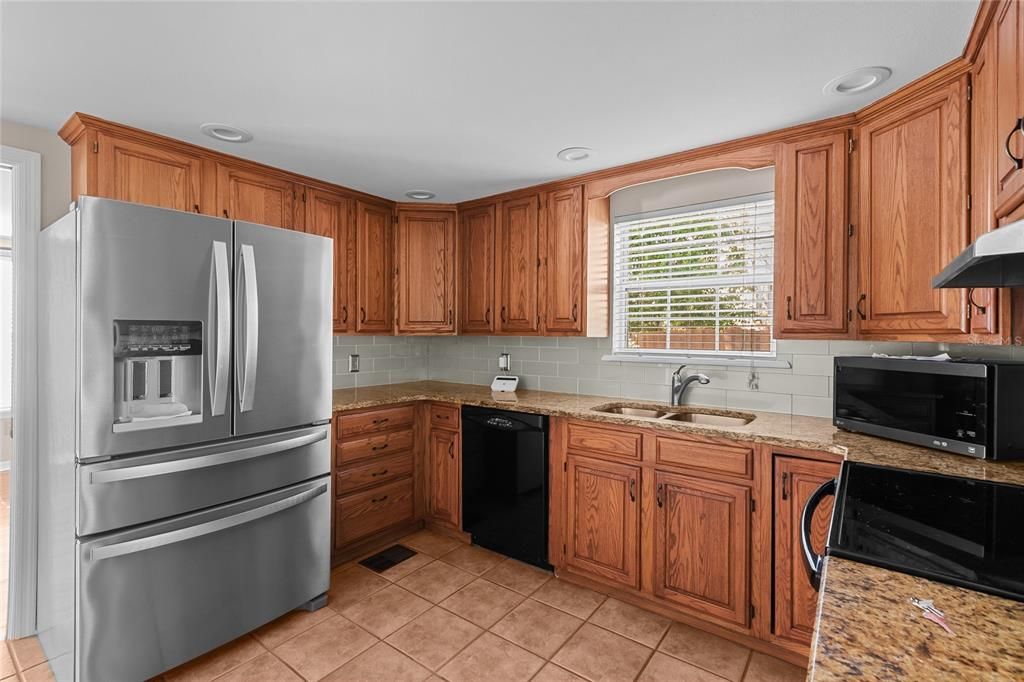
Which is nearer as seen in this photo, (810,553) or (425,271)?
(810,553)

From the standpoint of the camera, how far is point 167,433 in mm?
1952

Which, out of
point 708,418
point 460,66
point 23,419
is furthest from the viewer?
point 708,418

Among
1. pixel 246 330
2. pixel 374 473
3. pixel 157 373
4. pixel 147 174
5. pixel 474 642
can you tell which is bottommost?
pixel 474 642

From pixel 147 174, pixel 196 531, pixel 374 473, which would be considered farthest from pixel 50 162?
pixel 374 473

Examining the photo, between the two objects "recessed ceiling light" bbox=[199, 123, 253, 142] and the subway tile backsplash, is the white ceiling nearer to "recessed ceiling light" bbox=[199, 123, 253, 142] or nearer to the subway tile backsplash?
"recessed ceiling light" bbox=[199, 123, 253, 142]

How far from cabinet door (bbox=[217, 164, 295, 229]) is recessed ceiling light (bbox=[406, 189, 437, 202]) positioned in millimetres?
773

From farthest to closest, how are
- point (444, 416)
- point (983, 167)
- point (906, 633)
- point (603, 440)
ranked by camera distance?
1. point (444, 416)
2. point (603, 440)
3. point (983, 167)
4. point (906, 633)

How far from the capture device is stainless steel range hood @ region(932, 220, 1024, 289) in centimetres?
97

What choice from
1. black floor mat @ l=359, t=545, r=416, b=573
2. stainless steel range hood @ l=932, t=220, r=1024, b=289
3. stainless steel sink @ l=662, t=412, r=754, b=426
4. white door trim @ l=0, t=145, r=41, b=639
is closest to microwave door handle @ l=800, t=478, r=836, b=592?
stainless steel range hood @ l=932, t=220, r=1024, b=289

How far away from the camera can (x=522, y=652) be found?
219cm

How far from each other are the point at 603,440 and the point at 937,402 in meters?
1.38

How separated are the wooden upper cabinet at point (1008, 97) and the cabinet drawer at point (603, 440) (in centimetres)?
162

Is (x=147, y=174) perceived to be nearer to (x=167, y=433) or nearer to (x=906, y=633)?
(x=167, y=433)

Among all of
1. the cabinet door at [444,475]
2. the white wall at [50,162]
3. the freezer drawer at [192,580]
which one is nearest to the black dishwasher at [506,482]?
the cabinet door at [444,475]
